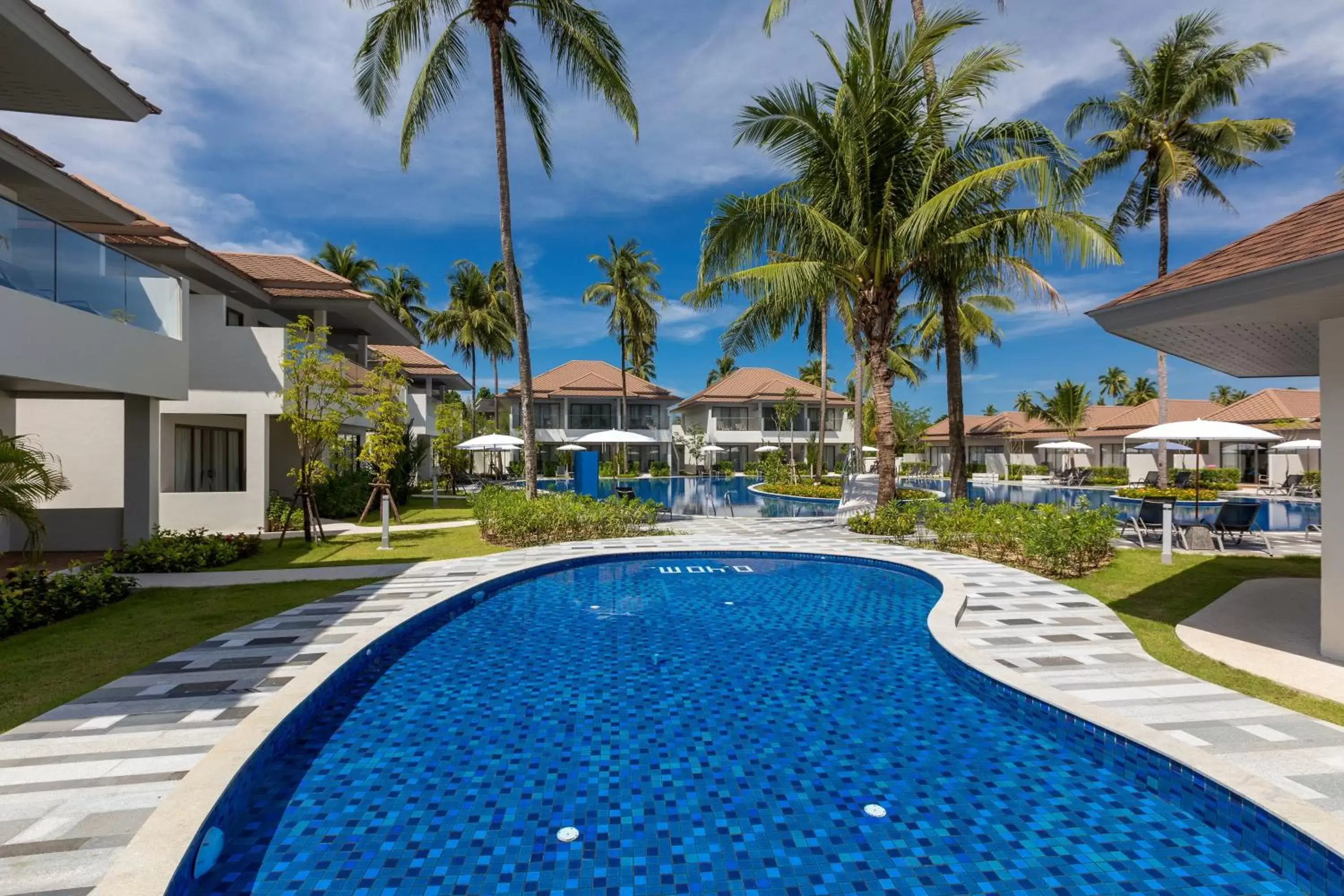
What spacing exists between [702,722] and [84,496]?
1448 cm

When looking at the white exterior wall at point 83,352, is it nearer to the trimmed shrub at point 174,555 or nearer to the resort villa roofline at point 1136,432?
the trimmed shrub at point 174,555

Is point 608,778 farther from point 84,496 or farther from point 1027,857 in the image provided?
point 84,496

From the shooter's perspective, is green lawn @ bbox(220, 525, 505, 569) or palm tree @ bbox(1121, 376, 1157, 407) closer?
green lawn @ bbox(220, 525, 505, 569)

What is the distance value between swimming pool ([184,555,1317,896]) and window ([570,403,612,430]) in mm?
37804

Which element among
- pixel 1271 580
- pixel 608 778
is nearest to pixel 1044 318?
pixel 1271 580

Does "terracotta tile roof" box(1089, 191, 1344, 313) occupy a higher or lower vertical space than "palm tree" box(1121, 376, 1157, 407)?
lower

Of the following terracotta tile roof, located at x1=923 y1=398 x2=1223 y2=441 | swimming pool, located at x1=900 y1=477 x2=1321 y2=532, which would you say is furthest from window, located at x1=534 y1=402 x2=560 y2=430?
terracotta tile roof, located at x1=923 y1=398 x2=1223 y2=441

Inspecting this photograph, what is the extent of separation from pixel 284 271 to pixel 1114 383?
87370 mm

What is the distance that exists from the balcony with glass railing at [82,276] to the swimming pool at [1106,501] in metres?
15.5

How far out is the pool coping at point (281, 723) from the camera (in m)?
2.86

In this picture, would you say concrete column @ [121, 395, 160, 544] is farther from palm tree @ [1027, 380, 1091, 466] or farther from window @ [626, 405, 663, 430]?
palm tree @ [1027, 380, 1091, 466]

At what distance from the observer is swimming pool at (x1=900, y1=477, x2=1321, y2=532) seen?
17453mm

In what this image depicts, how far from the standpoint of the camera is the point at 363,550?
41.9 feet

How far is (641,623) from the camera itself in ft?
26.5
